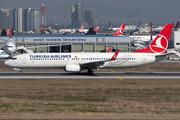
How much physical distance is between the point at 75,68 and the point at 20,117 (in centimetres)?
2406

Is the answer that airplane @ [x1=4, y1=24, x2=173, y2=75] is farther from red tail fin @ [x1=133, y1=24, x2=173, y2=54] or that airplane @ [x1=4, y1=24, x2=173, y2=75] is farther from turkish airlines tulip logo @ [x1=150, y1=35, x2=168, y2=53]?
turkish airlines tulip logo @ [x1=150, y1=35, x2=168, y2=53]

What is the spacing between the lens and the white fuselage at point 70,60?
45.5 metres

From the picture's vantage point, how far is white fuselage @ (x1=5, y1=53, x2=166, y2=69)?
149 feet

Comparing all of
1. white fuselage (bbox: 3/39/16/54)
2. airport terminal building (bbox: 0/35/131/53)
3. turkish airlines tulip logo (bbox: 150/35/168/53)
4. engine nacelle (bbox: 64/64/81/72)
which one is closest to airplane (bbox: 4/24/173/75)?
engine nacelle (bbox: 64/64/81/72)

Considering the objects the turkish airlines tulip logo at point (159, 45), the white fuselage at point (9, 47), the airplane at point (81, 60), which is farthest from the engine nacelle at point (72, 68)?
the white fuselage at point (9, 47)

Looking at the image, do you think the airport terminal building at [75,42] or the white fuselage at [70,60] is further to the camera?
the airport terminal building at [75,42]

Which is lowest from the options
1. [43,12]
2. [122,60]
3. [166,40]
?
[122,60]

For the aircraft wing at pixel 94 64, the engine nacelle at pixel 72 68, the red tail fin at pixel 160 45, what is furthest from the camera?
the red tail fin at pixel 160 45

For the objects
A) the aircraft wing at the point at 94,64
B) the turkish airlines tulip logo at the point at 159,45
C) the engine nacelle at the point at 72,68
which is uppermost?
the turkish airlines tulip logo at the point at 159,45

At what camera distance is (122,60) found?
46.2 m

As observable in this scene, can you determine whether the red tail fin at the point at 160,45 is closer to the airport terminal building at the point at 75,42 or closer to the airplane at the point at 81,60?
the airplane at the point at 81,60

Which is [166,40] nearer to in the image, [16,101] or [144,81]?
[144,81]

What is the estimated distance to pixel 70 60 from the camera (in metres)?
45.8

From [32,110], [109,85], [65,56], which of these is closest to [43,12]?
[65,56]
